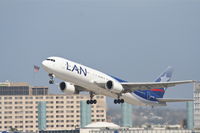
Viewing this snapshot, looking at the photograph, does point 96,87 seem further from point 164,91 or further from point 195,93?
point 195,93

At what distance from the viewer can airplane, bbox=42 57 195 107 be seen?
85125mm

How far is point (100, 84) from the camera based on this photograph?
87938 mm

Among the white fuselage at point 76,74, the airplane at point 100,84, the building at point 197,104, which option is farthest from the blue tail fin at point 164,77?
the building at point 197,104

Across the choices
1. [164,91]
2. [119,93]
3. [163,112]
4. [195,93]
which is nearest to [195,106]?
[195,93]

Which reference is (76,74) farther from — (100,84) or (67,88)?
(67,88)

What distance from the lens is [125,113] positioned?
462 ft

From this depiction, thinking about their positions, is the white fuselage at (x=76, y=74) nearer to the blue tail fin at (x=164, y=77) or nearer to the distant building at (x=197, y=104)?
the blue tail fin at (x=164, y=77)

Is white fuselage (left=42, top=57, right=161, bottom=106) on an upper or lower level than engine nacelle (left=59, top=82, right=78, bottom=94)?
upper

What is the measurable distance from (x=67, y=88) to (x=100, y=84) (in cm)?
595

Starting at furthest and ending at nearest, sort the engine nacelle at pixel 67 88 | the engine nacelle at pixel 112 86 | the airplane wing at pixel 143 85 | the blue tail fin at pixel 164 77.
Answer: the blue tail fin at pixel 164 77, the engine nacelle at pixel 67 88, the airplane wing at pixel 143 85, the engine nacelle at pixel 112 86

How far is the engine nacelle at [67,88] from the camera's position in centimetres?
9200

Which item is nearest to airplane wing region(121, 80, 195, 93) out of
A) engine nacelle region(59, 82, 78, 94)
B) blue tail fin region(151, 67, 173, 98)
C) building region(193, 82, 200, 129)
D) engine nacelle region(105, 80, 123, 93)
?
engine nacelle region(105, 80, 123, 93)

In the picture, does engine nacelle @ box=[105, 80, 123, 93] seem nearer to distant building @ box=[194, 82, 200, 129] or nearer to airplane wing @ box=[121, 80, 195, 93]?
airplane wing @ box=[121, 80, 195, 93]

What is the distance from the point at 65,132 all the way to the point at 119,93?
8263cm
